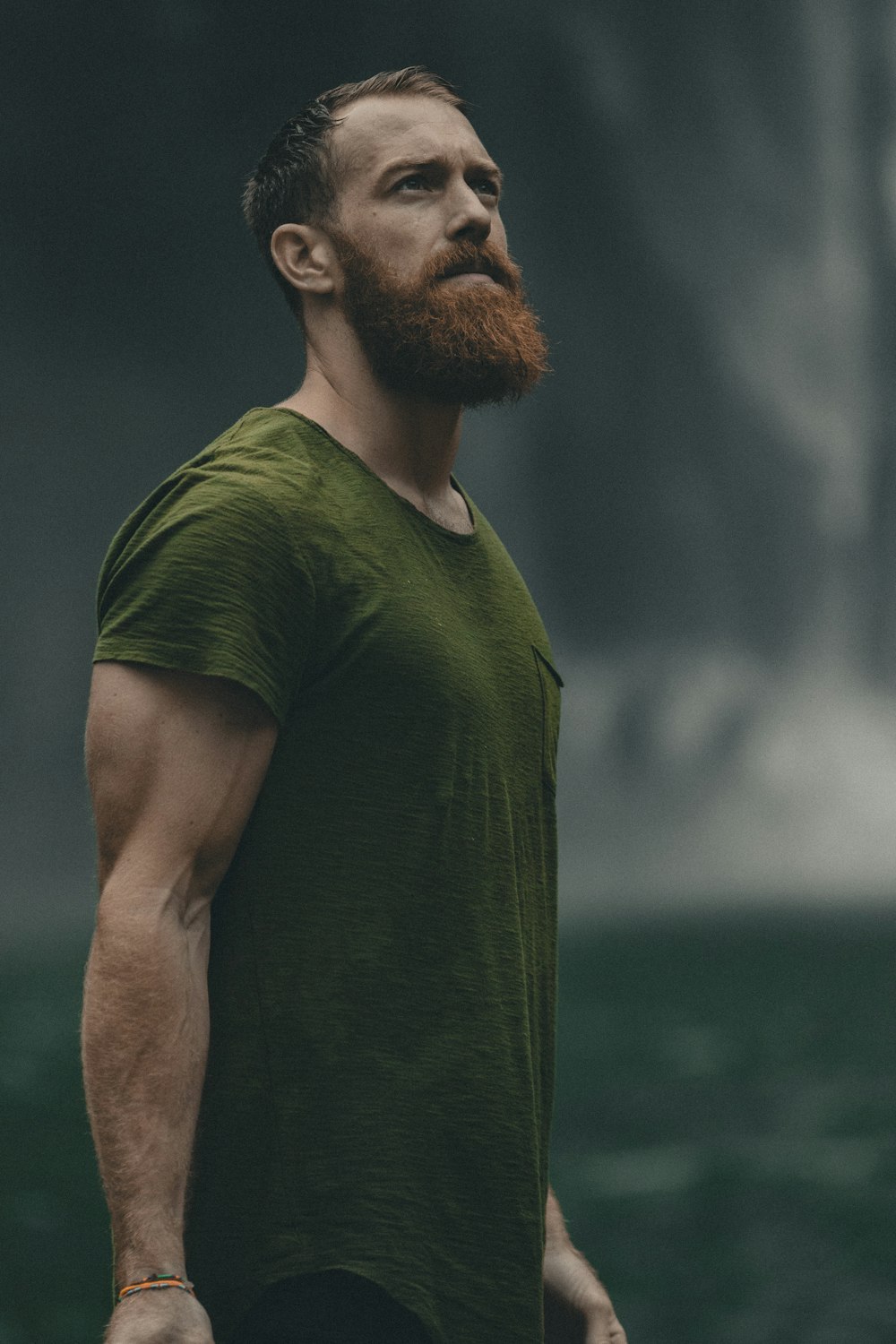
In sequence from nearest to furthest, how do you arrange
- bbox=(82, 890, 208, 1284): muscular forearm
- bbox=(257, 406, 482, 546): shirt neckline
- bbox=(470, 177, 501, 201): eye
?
bbox=(82, 890, 208, 1284): muscular forearm < bbox=(257, 406, 482, 546): shirt neckline < bbox=(470, 177, 501, 201): eye

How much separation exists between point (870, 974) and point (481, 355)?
78.2 metres

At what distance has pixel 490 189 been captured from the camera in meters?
2.88

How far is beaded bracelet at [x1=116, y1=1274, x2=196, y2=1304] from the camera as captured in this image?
1.91 meters

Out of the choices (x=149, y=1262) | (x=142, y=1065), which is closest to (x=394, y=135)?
(x=142, y=1065)

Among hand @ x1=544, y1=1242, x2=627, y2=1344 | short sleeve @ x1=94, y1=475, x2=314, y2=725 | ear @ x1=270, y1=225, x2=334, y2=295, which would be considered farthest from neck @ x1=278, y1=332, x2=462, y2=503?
hand @ x1=544, y1=1242, x2=627, y2=1344

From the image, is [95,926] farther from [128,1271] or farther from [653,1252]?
[653,1252]

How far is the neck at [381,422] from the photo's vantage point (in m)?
2.58

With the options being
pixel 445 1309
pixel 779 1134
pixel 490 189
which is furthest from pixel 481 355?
pixel 779 1134

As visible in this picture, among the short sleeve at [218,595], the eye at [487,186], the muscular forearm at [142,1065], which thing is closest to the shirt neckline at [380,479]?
the short sleeve at [218,595]

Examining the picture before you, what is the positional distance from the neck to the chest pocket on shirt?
35 cm

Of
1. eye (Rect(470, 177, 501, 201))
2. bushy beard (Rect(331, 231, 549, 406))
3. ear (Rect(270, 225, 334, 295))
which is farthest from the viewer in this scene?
eye (Rect(470, 177, 501, 201))

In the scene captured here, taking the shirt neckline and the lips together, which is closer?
the shirt neckline

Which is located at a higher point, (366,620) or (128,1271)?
(366,620)

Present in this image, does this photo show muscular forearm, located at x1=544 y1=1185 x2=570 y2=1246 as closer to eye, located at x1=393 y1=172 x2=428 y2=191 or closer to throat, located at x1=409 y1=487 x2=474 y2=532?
throat, located at x1=409 y1=487 x2=474 y2=532
